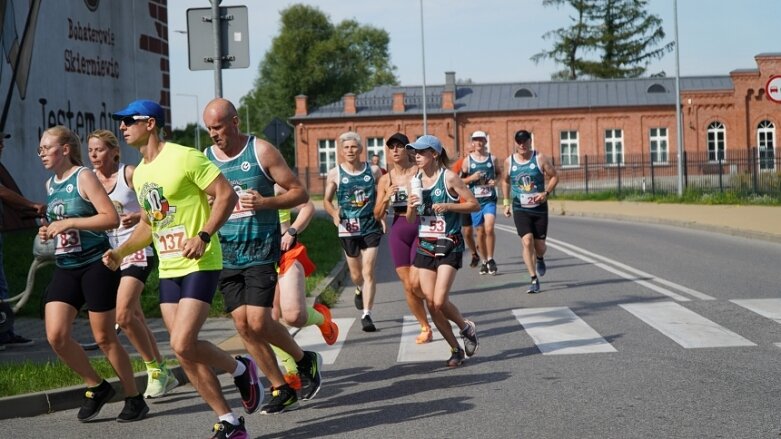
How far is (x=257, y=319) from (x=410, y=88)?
66.9 m

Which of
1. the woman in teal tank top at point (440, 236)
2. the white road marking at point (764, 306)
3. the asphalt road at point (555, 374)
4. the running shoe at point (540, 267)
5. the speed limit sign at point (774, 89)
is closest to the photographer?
the asphalt road at point (555, 374)

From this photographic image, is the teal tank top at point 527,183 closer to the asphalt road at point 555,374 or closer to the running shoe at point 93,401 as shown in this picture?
the asphalt road at point 555,374

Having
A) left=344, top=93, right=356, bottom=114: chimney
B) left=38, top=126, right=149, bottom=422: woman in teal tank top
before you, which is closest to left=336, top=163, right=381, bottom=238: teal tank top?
left=38, top=126, right=149, bottom=422: woman in teal tank top

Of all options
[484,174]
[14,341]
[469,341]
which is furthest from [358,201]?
[484,174]

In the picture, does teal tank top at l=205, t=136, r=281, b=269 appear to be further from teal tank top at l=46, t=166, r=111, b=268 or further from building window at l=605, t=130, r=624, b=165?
building window at l=605, t=130, r=624, b=165

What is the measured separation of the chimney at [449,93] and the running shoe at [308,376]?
6227cm

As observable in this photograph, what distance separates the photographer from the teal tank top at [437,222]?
29.4ft

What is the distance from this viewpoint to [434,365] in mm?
8789

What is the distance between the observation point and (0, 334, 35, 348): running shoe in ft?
33.4

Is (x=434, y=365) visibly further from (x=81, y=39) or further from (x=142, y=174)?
(x=81, y=39)

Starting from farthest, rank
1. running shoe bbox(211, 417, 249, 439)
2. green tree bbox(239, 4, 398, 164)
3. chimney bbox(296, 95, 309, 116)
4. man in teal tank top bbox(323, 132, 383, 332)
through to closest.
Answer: green tree bbox(239, 4, 398, 164) < chimney bbox(296, 95, 309, 116) < man in teal tank top bbox(323, 132, 383, 332) < running shoe bbox(211, 417, 249, 439)

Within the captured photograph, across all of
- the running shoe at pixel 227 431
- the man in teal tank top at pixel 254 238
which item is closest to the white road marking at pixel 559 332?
the man in teal tank top at pixel 254 238

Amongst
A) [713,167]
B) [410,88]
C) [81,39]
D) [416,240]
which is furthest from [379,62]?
[416,240]

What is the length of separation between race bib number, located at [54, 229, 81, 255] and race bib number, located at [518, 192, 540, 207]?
7.73 m
